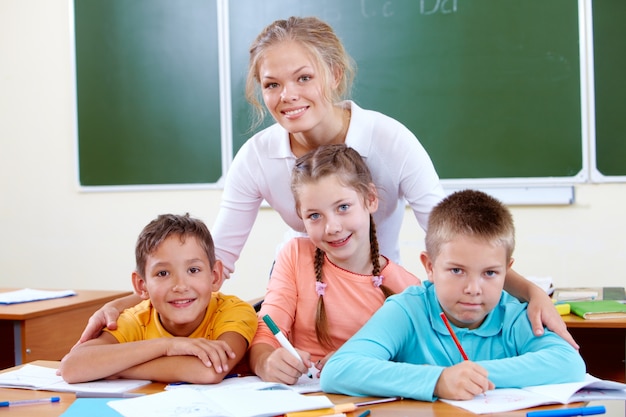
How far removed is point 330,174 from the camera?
1795mm

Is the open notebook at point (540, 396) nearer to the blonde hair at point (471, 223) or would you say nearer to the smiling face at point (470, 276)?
the smiling face at point (470, 276)

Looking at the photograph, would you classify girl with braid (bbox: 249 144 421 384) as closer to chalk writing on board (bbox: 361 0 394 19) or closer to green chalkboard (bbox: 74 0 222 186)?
→ chalk writing on board (bbox: 361 0 394 19)

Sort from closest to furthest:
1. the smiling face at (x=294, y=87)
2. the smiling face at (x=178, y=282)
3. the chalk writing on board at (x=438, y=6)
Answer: the smiling face at (x=178, y=282) → the smiling face at (x=294, y=87) → the chalk writing on board at (x=438, y=6)

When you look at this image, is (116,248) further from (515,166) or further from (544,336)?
(544,336)

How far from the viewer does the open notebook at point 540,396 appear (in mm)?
1188

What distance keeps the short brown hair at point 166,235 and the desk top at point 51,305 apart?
1.05 m

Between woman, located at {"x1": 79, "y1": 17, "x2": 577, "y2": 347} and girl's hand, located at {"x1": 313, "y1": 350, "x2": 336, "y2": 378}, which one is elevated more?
woman, located at {"x1": 79, "y1": 17, "x2": 577, "y2": 347}

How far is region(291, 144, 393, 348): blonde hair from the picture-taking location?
1772mm

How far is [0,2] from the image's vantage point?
4.58m

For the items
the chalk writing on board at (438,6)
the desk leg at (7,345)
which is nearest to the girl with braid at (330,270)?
the desk leg at (7,345)

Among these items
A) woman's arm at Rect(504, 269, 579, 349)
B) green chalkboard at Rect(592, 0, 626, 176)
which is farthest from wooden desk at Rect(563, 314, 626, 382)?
green chalkboard at Rect(592, 0, 626, 176)

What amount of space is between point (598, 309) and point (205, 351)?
1285mm

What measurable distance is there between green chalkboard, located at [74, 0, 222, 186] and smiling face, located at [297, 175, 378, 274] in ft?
7.97

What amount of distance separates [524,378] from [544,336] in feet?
0.51
